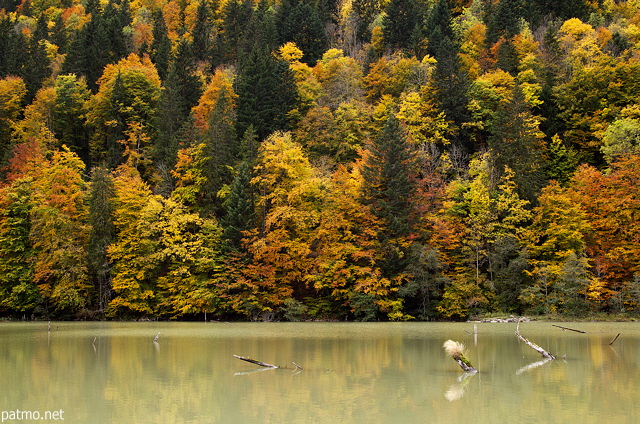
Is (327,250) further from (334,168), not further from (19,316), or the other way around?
(19,316)

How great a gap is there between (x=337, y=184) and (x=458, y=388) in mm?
39856

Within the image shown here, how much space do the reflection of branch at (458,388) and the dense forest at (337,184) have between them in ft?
102

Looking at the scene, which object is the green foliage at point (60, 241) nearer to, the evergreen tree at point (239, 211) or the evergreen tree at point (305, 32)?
the evergreen tree at point (239, 211)

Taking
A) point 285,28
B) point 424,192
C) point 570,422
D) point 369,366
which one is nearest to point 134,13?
point 285,28

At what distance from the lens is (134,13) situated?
111 metres

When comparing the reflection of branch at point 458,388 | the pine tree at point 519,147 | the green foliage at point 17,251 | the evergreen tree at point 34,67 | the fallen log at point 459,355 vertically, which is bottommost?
the reflection of branch at point 458,388

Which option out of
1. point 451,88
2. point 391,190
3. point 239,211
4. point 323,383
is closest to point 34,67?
point 239,211

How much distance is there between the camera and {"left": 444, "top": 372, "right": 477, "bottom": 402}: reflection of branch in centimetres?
1533

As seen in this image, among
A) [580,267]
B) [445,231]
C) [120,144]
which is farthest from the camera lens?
[120,144]

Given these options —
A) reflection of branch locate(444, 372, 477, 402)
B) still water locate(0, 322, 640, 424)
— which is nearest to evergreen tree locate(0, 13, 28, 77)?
still water locate(0, 322, 640, 424)

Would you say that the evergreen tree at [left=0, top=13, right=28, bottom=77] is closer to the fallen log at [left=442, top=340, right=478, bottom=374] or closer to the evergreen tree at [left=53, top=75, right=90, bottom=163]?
the evergreen tree at [left=53, top=75, right=90, bottom=163]

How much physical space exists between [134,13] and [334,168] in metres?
64.3

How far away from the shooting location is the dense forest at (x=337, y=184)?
165 ft

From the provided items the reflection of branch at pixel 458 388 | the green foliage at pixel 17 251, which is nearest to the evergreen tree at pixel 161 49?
the green foliage at pixel 17 251
